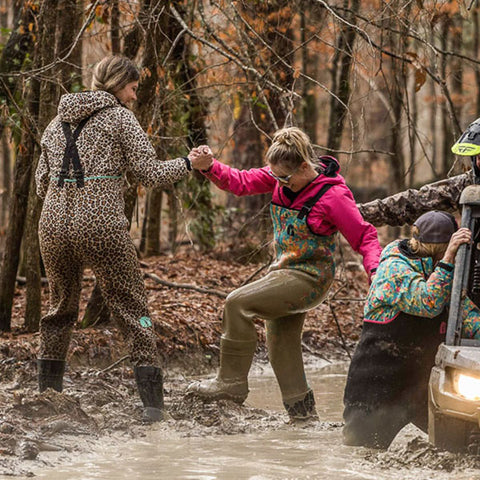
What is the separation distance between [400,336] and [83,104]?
2.63 m

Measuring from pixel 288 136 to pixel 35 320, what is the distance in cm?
402

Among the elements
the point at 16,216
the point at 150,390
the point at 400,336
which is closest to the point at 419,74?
the point at 400,336

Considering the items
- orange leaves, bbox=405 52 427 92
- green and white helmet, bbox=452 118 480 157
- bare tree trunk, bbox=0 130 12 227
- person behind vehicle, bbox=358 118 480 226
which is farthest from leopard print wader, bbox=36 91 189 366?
bare tree trunk, bbox=0 130 12 227

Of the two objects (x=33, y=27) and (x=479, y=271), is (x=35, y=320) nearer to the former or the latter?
(x=33, y=27)

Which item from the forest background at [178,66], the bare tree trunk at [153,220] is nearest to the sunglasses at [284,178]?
the forest background at [178,66]

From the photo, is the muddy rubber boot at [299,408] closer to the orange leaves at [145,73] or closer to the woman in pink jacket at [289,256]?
the woman in pink jacket at [289,256]

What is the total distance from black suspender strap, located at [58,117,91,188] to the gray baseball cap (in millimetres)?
2291

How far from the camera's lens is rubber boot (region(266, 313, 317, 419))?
6867 millimetres

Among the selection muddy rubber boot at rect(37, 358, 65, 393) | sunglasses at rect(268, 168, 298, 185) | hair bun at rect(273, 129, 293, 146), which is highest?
hair bun at rect(273, 129, 293, 146)

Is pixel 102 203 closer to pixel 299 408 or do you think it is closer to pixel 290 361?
pixel 290 361

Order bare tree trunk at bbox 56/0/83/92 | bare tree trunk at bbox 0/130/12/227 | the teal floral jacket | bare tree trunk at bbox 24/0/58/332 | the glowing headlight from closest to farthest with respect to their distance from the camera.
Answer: the glowing headlight, the teal floral jacket, bare tree trunk at bbox 24/0/58/332, bare tree trunk at bbox 56/0/83/92, bare tree trunk at bbox 0/130/12/227

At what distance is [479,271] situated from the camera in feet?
17.6

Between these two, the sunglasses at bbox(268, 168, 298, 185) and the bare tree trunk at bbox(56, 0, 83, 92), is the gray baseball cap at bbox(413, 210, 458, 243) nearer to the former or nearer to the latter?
the sunglasses at bbox(268, 168, 298, 185)

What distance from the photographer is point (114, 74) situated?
6.40m
